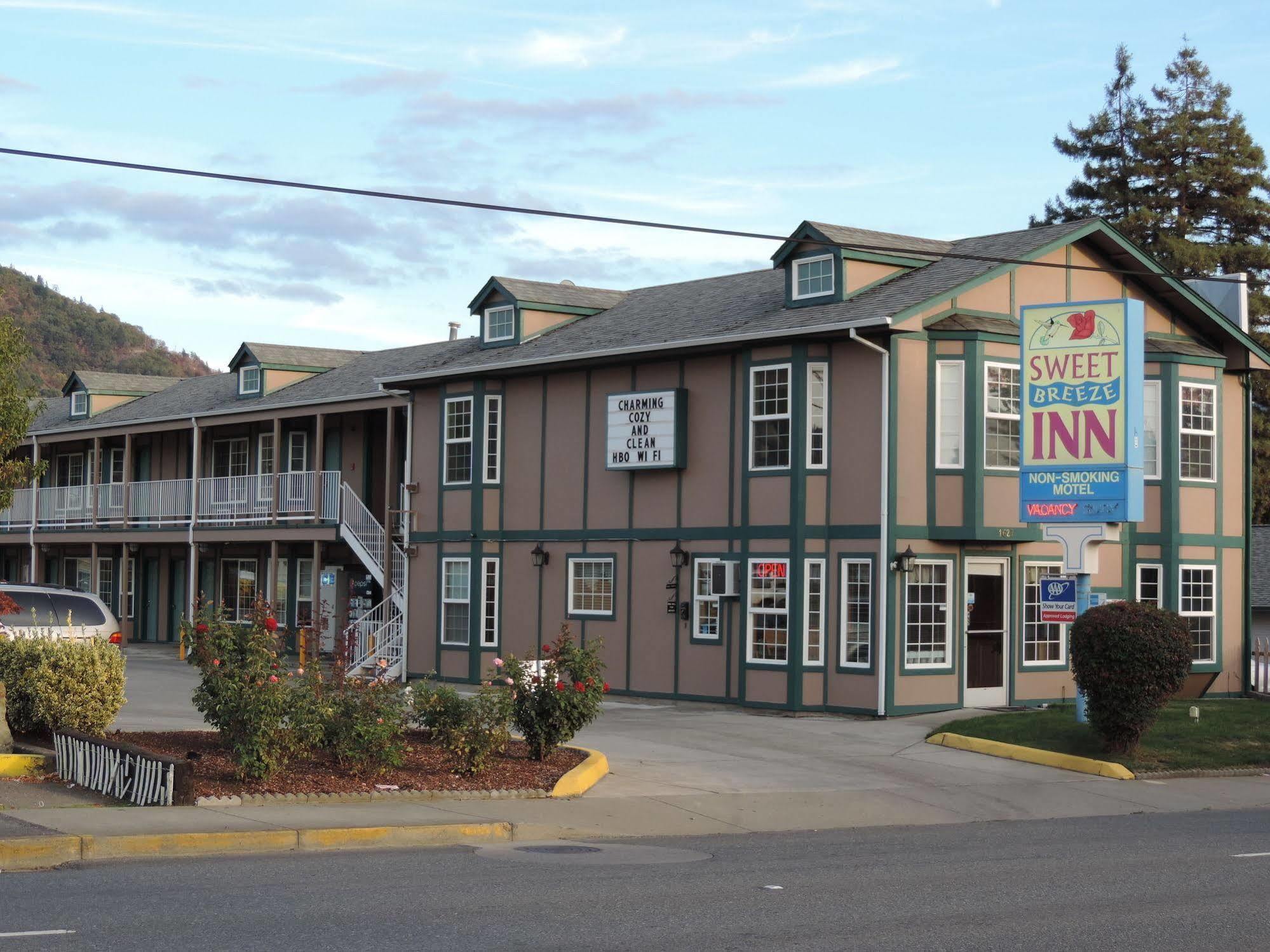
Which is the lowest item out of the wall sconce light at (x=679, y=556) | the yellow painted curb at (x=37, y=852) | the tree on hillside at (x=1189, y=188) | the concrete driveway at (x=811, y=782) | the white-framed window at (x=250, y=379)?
the concrete driveway at (x=811, y=782)

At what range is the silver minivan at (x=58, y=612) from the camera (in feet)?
65.7

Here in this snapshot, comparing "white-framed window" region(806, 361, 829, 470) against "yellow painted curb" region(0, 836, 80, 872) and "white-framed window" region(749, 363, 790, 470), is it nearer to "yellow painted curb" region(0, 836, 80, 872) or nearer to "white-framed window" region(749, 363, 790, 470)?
"white-framed window" region(749, 363, 790, 470)

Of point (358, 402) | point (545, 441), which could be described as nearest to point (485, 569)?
point (545, 441)

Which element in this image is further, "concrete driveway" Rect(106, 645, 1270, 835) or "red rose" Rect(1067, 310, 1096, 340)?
"red rose" Rect(1067, 310, 1096, 340)

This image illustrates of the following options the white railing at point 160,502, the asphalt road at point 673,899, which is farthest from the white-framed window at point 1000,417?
the white railing at point 160,502

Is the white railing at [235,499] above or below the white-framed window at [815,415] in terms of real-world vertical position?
below

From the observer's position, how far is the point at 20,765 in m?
13.7

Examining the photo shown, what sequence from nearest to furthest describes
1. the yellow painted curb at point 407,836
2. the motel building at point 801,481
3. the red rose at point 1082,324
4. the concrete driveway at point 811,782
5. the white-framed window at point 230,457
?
the yellow painted curb at point 407,836 < the concrete driveway at point 811,782 < the red rose at point 1082,324 < the motel building at point 801,481 < the white-framed window at point 230,457

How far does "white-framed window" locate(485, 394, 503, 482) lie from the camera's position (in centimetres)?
2727

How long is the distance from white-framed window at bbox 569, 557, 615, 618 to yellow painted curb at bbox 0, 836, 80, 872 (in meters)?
15.2

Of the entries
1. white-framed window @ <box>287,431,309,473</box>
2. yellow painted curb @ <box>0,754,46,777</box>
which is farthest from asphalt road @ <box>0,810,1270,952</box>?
white-framed window @ <box>287,431,309,473</box>

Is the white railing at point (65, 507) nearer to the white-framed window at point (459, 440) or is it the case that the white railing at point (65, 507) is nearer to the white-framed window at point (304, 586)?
the white-framed window at point (304, 586)

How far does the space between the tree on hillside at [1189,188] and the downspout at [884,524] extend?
27994mm

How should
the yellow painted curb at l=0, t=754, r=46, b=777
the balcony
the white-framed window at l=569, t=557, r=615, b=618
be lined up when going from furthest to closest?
the balcony < the white-framed window at l=569, t=557, r=615, b=618 < the yellow painted curb at l=0, t=754, r=46, b=777
